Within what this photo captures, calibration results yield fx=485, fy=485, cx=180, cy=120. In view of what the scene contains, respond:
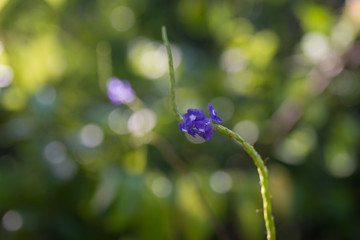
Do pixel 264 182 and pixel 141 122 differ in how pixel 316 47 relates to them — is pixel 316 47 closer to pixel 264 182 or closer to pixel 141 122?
Answer: pixel 141 122

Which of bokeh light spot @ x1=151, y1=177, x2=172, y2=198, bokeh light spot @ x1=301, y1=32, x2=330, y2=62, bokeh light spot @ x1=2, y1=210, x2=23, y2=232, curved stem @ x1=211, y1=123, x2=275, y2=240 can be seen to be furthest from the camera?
bokeh light spot @ x1=301, y1=32, x2=330, y2=62

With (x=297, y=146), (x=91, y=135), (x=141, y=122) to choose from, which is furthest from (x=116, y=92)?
(x=297, y=146)

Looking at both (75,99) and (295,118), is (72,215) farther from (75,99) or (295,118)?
(295,118)

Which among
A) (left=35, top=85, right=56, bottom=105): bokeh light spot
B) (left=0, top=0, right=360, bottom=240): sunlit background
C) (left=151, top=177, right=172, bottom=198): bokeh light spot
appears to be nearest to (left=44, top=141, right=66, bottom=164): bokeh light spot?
(left=0, top=0, right=360, bottom=240): sunlit background

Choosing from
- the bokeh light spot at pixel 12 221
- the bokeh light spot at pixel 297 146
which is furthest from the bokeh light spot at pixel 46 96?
the bokeh light spot at pixel 297 146

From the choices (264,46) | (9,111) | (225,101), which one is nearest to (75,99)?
(9,111)

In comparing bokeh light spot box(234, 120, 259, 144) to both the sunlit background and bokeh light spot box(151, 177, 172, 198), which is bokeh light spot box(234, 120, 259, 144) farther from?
bokeh light spot box(151, 177, 172, 198)

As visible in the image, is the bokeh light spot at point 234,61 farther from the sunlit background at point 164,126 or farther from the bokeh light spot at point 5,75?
the bokeh light spot at point 5,75
